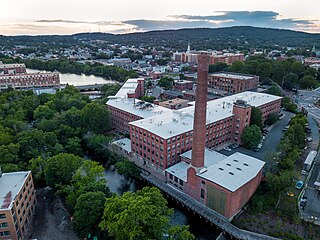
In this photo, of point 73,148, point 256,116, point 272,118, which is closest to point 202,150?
point 73,148

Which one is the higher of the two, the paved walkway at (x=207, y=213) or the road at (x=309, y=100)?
the road at (x=309, y=100)

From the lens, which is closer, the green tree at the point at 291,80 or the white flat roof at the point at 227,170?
the white flat roof at the point at 227,170

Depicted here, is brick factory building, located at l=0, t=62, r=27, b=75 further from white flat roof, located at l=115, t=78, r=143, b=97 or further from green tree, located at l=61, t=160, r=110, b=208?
green tree, located at l=61, t=160, r=110, b=208

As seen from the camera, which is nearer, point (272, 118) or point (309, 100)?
point (272, 118)

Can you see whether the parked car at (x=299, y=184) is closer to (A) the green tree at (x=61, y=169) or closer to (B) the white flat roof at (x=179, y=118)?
(B) the white flat roof at (x=179, y=118)

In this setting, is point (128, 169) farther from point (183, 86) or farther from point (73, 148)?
point (183, 86)

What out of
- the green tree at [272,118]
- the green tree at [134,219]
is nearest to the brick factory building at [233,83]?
the green tree at [272,118]
